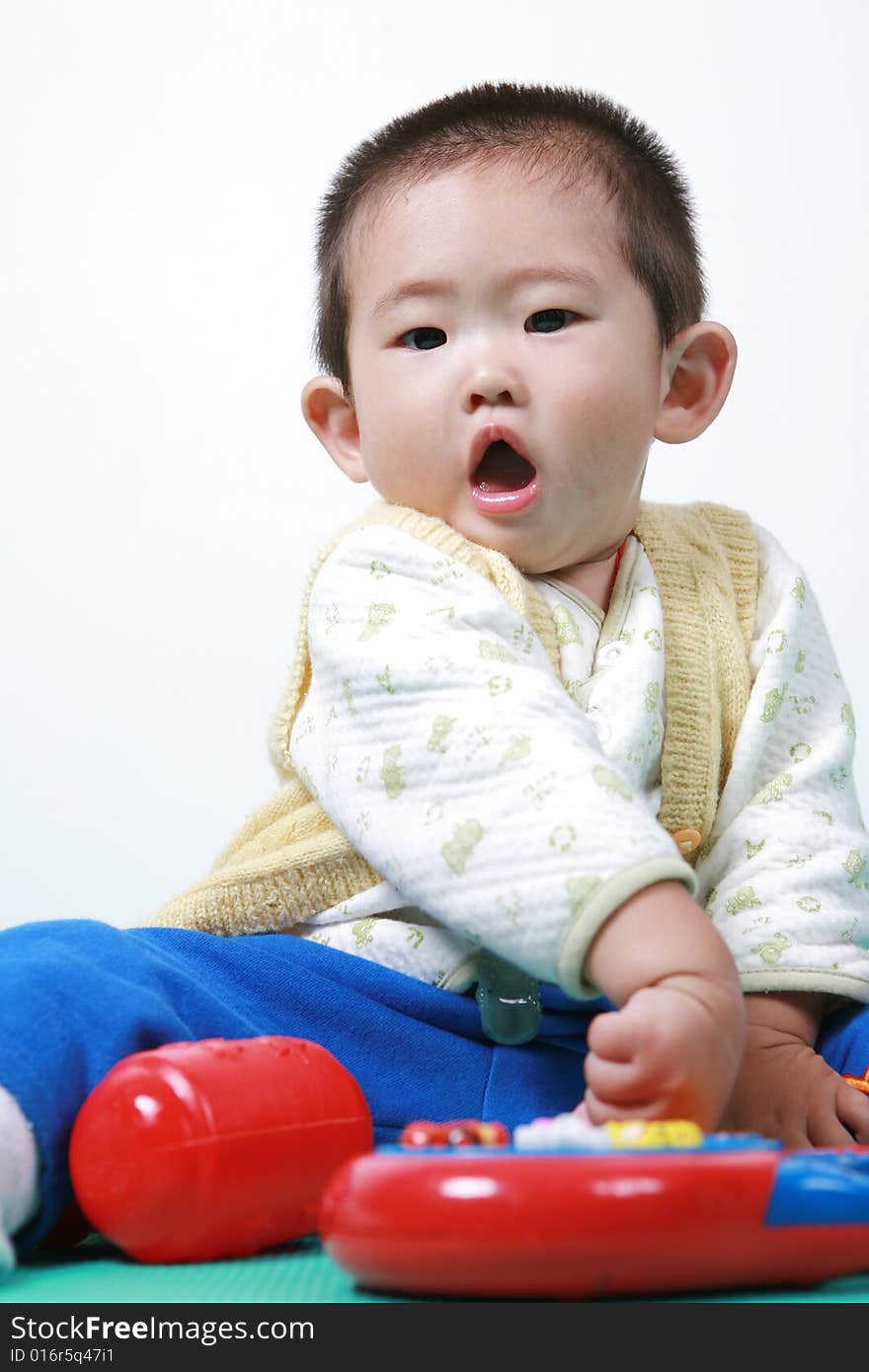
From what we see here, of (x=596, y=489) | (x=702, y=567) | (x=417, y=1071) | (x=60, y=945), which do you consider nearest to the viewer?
(x=60, y=945)

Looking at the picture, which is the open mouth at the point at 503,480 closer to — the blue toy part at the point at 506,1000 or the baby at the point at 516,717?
the baby at the point at 516,717

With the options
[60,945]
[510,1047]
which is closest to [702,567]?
[510,1047]

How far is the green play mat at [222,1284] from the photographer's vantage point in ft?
1.89

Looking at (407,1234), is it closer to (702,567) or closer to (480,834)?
(480,834)

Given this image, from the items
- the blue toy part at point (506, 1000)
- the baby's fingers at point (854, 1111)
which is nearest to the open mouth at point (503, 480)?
the blue toy part at point (506, 1000)

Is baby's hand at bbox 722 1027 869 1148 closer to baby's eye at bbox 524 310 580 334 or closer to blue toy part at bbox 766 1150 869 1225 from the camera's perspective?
blue toy part at bbox 766 1150 869 1225

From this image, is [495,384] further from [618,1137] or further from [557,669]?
[618,1137]

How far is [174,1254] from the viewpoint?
0.67 meters

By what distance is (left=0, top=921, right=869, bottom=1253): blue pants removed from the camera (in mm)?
732

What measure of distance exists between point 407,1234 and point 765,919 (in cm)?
48

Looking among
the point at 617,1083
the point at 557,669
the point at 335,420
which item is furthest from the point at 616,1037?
the point at 335,420

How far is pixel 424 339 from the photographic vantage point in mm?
1031

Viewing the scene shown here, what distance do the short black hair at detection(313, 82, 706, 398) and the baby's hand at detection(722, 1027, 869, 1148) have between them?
1.58 feet

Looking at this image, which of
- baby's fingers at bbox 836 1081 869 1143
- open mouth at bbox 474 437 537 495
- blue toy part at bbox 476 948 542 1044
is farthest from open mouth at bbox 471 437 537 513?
baby's fingers at bbox 836 1081 869 1143
